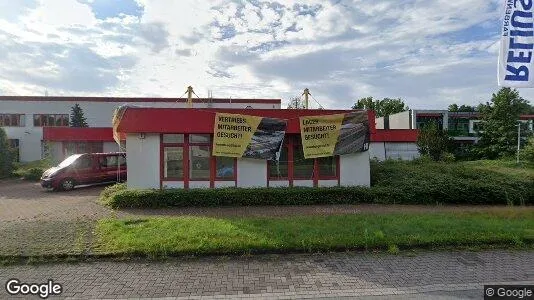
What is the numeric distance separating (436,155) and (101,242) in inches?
1419

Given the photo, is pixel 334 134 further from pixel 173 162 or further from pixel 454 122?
pixel 454 122

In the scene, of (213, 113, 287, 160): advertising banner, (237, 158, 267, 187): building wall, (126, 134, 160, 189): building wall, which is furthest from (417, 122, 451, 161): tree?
(126, 134, 160, 189): building wall

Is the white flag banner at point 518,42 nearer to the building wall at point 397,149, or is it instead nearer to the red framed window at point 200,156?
the red framed window at point 200,156

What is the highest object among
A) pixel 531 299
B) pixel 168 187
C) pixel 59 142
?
pixel 59 142

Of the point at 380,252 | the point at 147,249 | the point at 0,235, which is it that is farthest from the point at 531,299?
the point at 0,235

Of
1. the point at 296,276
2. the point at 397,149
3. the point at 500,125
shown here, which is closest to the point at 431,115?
the point at 500,125

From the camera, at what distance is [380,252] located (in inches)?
262

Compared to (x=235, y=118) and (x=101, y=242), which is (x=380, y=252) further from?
(x=235, y=118)

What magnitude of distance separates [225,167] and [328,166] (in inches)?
160

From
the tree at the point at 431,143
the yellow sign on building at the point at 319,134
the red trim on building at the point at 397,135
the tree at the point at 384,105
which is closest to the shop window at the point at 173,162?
the yellow sign on building at the point at 319,134

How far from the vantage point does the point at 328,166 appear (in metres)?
13.9

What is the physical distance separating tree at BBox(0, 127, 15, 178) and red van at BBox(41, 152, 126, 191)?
267 inches

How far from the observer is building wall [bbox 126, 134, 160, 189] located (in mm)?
13031

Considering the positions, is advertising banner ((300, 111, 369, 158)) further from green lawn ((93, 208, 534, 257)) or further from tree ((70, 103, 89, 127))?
tree ((70, 103, 89, 127))
